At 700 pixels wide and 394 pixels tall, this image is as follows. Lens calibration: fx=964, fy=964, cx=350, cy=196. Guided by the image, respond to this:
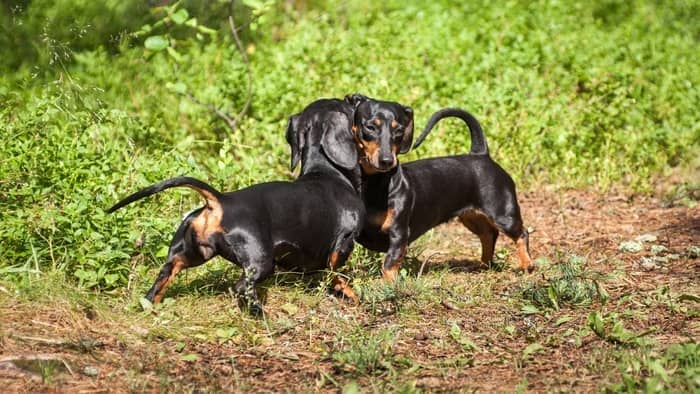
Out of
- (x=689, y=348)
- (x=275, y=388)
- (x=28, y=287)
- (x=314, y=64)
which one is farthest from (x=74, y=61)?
(x=689, y=348)

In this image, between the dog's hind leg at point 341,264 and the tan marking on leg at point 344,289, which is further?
the tan marking on leg at point 344,289

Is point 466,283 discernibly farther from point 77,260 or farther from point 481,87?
point 481,87

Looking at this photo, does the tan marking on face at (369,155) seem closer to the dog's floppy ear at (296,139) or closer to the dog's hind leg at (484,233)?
the dog's floppy ear at (296,139)

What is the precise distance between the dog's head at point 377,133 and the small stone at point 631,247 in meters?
2.00

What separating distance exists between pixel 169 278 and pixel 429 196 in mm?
1973

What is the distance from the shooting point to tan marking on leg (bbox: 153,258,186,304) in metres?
4.77

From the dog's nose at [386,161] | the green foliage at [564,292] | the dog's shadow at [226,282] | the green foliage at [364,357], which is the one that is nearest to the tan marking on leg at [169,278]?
the dog's shadow at [226,282]

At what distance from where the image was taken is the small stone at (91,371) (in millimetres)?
4172

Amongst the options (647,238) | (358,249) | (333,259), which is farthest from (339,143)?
(647,238)

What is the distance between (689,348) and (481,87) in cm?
497

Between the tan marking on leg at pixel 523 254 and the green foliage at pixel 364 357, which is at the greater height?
the green foliage at pixel 364 357

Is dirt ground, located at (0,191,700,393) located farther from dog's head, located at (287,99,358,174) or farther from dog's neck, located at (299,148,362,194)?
dog's head, located at (287,99,358,174)

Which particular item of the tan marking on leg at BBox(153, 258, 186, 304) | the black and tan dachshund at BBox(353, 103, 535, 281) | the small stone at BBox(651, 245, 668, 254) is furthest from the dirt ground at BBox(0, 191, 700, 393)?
the small stone at BBox(651, 245, 668, 254)

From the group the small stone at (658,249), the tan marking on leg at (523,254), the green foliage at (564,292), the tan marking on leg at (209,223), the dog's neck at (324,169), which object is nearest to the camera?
the tan marking on leg at (209,223)
